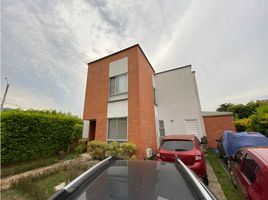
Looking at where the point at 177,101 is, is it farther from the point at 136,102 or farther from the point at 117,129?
the point at 117,129

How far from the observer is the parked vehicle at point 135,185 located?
1383mm

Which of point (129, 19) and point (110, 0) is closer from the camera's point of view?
point (110, 0)

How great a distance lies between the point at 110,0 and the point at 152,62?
699 centimetres

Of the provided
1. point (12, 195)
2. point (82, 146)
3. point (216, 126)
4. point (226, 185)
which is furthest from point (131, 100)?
point (216, 126)

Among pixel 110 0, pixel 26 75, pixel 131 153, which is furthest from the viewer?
pixel 26 75

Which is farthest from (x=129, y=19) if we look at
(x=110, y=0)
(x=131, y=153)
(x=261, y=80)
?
(x=261, y=80)

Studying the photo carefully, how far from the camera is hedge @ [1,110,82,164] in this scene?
24.0 feet

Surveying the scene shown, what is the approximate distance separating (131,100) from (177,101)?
5.18 meters

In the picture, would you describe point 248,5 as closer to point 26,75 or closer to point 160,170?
point 160,170

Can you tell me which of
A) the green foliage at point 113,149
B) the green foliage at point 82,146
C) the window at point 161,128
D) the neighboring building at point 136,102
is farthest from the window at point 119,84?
the window at point 161,128

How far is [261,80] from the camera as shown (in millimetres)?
10539

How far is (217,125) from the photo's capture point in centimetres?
1327

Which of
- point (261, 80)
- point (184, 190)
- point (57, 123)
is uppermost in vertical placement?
point (261, 80)

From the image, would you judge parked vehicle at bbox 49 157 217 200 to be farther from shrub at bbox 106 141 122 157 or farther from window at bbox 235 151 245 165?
shrub at bbox 106 141 122 157
